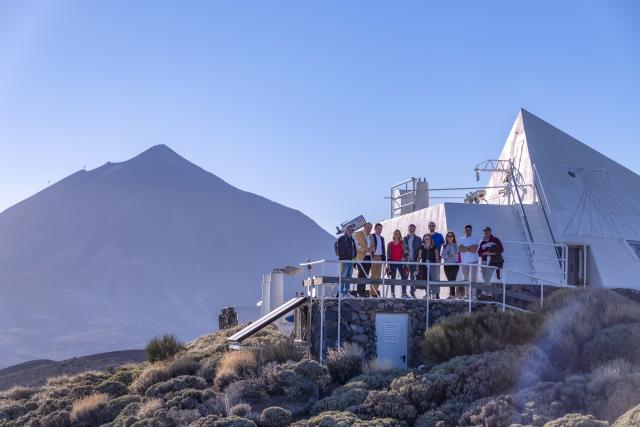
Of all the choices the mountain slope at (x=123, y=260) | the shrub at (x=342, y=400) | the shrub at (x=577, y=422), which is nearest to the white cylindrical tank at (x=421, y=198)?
the shrub at (x=342, y=400)

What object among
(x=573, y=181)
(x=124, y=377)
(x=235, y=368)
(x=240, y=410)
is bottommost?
(x=240, y=410)

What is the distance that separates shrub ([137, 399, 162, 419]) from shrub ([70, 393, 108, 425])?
1095 mm

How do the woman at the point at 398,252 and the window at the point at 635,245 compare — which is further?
the window at the point at 635,245

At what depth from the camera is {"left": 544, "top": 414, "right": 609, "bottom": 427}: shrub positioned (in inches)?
472

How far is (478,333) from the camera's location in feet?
56.7

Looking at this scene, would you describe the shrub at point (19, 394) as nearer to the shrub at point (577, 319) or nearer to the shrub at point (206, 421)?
the shrub at point (206, 421)

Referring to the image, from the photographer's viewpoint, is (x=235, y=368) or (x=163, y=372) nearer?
(x=235, y=368)

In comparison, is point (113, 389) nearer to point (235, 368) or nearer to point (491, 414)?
point (235, 368)

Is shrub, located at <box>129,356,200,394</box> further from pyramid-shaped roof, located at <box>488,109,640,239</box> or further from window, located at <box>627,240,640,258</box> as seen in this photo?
window, located at <box>627,240,640,258</box>

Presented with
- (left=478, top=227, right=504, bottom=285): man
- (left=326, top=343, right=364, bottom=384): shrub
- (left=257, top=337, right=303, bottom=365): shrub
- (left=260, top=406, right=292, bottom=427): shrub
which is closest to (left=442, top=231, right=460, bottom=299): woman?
(left=478, top=227, right=504, bottom=285): man

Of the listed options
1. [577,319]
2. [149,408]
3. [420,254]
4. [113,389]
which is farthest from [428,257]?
[113,389]

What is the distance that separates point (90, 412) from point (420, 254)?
733cm

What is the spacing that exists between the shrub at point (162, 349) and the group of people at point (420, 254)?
5506mm

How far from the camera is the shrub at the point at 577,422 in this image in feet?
39.3
